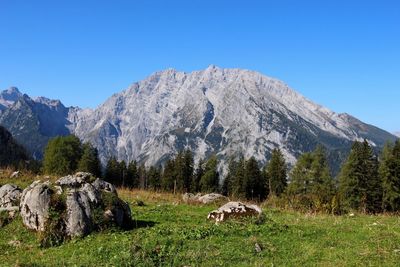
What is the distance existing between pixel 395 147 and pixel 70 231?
244ft

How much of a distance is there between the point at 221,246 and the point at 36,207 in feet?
30.1

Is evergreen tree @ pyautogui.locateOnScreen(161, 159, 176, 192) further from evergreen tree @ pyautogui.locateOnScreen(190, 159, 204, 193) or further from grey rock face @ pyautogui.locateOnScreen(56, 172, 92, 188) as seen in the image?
grey rock face @ pyautogui.locateOnScreen(56, 172, 92, 188)

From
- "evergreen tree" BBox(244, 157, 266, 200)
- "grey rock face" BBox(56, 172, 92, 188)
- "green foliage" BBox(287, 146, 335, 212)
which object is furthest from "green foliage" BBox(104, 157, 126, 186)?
"grey rock face" BBox(56, 172, 92, 188)

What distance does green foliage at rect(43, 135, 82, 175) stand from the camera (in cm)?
9462

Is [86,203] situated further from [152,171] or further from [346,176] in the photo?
[152,171]

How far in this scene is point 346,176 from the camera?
8000cm

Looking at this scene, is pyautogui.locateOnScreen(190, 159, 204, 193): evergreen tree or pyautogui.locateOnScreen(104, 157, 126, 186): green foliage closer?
pyautogui.locateOnScreen(190, 159, 204, 193): evergreen tree

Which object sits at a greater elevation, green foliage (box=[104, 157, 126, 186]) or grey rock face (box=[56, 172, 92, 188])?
grey rock face (box=[56, 172, 92, 188])

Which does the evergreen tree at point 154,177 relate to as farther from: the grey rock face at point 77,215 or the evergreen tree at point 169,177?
the grey rock face at point 77,215

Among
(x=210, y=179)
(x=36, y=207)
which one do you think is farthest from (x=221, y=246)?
(x=210, y=179)

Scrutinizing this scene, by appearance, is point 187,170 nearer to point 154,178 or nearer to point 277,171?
point 154,178

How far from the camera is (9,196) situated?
24594 millimetres

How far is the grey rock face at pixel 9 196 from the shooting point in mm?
23922

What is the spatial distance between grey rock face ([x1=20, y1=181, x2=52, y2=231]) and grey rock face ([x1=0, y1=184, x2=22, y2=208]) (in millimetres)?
3265
